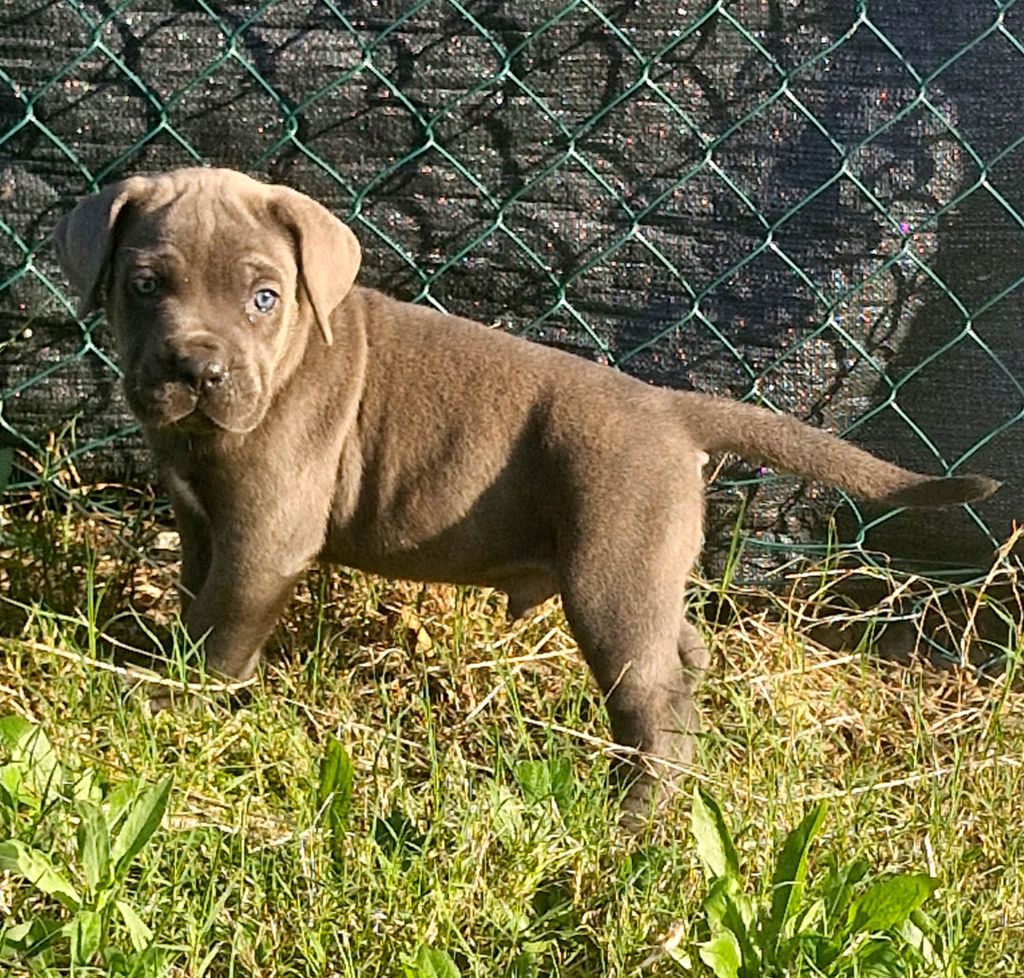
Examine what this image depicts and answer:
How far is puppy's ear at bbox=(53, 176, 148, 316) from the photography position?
3762 mm

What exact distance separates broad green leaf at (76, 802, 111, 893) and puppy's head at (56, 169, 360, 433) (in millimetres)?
1039

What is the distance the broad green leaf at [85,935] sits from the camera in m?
2.89

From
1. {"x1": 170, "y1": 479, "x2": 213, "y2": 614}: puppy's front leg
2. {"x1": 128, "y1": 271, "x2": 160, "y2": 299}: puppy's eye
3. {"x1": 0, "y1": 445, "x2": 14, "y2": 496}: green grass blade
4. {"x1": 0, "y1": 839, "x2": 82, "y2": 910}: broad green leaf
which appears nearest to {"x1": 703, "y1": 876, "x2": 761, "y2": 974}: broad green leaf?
{"x1": 0, "y1": 839, "x2": 82, "y2": 910}: broad green leaf

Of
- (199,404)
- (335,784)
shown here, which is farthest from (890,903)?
(199,404)

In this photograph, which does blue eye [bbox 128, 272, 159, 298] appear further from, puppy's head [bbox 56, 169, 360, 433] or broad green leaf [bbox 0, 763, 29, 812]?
broad green leaf [bbox 0, 763, 29, 812]

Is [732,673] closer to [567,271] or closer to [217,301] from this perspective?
[567,271]

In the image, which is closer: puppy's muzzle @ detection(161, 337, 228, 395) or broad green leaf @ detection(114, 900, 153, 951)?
broad green leaf @ detection(114, 900, 153, 951)

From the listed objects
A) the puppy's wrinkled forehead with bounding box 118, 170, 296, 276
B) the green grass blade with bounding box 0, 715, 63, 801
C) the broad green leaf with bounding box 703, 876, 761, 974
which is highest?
the puppy's wrinkled forehead with bounding box 118, 170, 296, 276

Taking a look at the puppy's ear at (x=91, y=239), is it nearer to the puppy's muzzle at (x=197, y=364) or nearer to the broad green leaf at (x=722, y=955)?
the puppy's muzzle at (x=197, y=364)

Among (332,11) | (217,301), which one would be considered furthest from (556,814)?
(332,11)

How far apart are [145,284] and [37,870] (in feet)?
4.56

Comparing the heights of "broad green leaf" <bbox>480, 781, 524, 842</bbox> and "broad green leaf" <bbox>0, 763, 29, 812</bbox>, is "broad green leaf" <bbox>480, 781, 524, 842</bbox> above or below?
above

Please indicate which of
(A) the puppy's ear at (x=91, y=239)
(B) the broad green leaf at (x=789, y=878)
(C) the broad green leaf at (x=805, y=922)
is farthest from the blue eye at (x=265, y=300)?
(C) the broad green leaf at (x=805, y=922)

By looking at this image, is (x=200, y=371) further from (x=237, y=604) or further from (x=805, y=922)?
(x=805, y=922)
